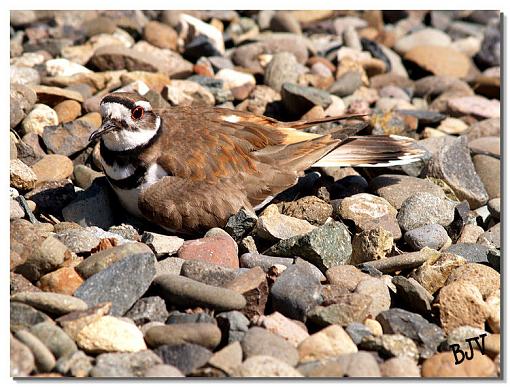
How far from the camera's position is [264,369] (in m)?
4.77

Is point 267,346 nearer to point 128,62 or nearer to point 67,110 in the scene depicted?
point 67,110

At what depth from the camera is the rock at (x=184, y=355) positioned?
4.87 m

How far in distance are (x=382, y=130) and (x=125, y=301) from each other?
13.7 feet

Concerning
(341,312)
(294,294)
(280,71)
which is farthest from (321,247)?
(280,71)

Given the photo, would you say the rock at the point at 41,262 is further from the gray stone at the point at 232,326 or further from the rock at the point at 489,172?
the rock at the point at 489,172

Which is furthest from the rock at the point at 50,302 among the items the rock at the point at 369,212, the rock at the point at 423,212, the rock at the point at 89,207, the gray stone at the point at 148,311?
the rock at the point at 423,212

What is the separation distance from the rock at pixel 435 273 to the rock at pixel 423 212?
833 millimetres

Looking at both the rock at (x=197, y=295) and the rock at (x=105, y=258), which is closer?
the rock at (x=197, y=295)

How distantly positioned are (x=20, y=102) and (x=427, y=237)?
3.90m

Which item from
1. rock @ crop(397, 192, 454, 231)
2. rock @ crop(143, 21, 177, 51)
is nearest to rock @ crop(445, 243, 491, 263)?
rock @ crop(397, 192, 454, 231)

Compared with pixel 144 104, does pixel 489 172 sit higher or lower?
lower

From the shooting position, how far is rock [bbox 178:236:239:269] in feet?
20.1

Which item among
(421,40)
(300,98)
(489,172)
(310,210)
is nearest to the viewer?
(310,210)

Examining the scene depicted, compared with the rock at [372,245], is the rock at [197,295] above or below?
above
